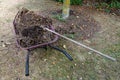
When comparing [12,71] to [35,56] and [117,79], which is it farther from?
[117,79]

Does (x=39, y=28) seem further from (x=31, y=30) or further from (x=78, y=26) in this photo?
(x=78, y=26)

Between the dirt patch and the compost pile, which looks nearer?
the compost pile

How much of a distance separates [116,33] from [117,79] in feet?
4.38

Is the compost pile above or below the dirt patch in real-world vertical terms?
above

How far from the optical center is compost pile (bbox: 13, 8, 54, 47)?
3463 millimetres

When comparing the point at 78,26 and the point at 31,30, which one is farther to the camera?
the point at 78,26

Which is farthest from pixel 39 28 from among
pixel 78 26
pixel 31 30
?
pixel 78 26

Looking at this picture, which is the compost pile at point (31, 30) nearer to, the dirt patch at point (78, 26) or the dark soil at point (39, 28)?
the dark soil at point (39, 28)

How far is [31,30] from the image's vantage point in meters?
3.54

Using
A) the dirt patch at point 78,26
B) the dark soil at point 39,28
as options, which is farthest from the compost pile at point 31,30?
the dirt patch at point 78,26

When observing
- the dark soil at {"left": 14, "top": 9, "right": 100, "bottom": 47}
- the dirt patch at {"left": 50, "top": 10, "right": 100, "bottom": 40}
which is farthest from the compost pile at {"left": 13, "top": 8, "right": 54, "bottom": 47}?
the dirt patch at {"left": 50, "top": 10, "right": 100, "bottom": 40}

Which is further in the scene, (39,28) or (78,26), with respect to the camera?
(78,26)

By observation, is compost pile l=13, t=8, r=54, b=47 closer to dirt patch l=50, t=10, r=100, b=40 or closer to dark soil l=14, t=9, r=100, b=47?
dark soil l=14, t=9, r=100, b=47

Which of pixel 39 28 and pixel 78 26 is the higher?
pixel 39 28
